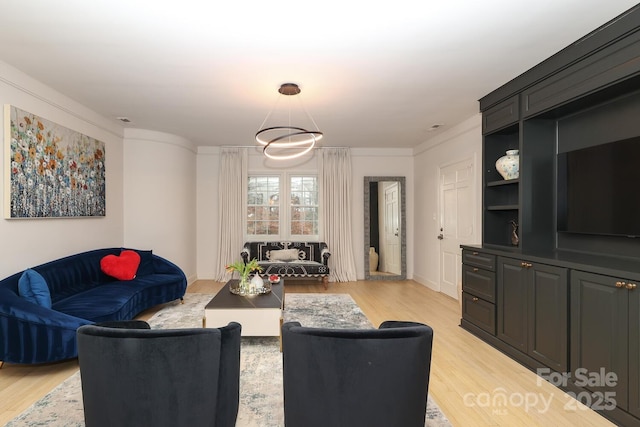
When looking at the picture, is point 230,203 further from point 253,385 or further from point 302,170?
point 253,385

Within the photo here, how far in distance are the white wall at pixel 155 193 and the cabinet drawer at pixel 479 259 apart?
4.71 m

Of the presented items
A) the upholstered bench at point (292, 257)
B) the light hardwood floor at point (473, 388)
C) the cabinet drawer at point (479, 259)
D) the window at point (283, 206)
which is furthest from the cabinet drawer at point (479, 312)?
the window at point (283, 206)

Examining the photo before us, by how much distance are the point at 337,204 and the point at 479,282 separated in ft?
12.0

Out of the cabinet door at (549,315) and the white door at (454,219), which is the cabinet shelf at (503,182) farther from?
the white door at (454,219)

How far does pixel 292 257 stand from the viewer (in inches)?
262

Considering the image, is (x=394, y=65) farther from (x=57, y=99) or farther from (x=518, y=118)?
(x=57, y=99)

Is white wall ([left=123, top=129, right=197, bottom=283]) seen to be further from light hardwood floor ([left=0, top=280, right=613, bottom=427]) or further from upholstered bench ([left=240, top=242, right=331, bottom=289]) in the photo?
light hardwood floor ([left=0, top=280, right=613, bottom=427])

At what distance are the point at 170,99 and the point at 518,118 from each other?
387cm

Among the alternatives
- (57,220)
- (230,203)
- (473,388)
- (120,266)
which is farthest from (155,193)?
(473,388)

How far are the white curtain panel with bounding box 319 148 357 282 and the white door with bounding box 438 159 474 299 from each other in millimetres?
1840

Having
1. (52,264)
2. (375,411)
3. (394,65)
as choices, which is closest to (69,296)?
(52,264)

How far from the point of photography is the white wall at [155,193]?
18.9 feet

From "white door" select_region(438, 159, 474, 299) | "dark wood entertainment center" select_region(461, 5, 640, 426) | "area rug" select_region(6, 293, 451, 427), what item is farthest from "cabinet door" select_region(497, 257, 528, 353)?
"white door" select_region(438, 159, 474, 299)

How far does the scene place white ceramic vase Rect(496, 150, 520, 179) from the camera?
3646 millimetres
